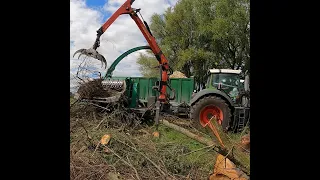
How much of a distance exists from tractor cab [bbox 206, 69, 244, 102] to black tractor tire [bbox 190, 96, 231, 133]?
0.85 meters

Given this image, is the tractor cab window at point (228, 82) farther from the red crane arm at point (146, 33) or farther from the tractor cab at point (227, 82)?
the red crane arm at point (146, 33)

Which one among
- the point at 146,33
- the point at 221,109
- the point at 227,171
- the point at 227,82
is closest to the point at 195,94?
the point at 227,82

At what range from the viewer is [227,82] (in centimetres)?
841

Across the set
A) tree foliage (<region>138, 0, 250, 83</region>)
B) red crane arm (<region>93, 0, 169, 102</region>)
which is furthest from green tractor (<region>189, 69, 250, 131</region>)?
tree foliage (<region>138, 0, 250, 83</region>)

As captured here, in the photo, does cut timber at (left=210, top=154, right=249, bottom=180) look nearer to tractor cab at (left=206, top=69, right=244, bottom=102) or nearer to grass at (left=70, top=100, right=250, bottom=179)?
grass at (left=70, top=100, right=250, bottom=179)

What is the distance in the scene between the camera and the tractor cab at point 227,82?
27.4 ft

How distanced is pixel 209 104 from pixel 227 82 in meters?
1.19

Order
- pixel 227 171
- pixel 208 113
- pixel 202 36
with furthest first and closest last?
pixel 202 36 → pixel 208 113 → pixel 227 171

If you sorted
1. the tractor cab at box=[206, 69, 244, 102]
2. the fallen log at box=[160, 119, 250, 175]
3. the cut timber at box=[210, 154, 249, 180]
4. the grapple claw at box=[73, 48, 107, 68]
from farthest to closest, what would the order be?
the tractor cab at box=[206, 69, 244, 102], the grapple claw at box=[73, 48, 107, 68], the fallen log at box=[160, 119, 250, 175], the cut timber at box=[210, 154, 249, 180]

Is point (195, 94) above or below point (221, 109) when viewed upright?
above

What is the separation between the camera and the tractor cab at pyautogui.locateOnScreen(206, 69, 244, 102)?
835 cm

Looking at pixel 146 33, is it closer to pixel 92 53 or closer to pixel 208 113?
pixel 92 53

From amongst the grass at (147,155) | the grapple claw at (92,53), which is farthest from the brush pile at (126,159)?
the grapple claw at (92,53)
